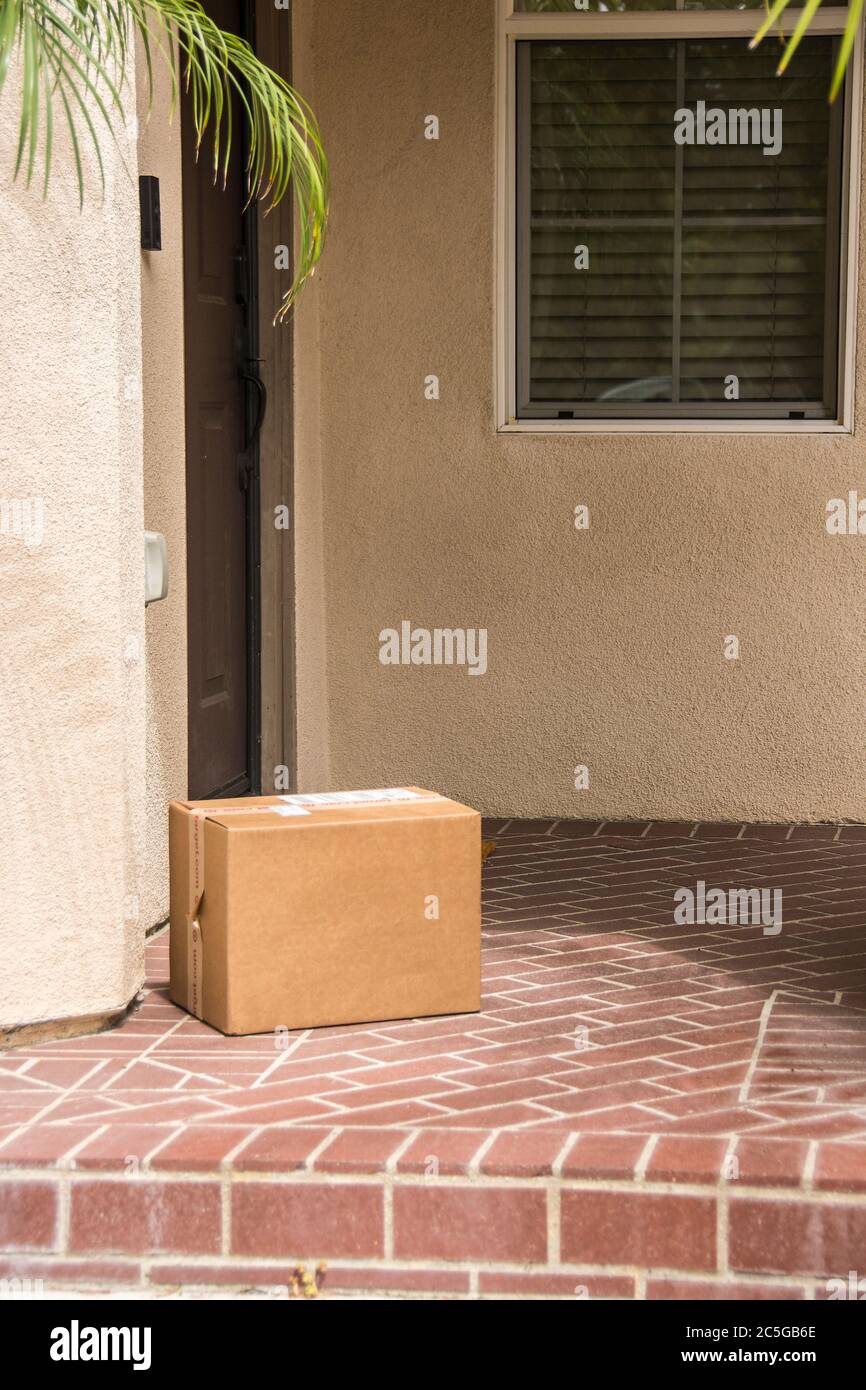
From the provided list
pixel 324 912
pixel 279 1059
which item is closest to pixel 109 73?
pixel 324 912

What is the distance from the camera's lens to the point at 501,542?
18.7 ft

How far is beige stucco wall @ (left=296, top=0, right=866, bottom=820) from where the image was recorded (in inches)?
220

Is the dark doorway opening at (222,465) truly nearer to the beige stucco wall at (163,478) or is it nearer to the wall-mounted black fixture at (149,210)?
the beige stucco wall at (163,478)

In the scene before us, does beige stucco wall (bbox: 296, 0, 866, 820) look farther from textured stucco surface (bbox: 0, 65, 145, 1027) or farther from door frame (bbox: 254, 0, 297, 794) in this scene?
textured stucco surface (bbox: 0, 65, 145, 1027)

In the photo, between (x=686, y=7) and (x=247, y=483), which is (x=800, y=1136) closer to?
(x=247, y=483)

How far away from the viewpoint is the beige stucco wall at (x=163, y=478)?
4051 mm

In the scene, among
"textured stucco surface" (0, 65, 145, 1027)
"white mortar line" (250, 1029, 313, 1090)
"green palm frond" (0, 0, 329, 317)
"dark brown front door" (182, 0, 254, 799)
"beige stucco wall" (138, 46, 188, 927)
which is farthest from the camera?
"dark brown front door" (182, 0, 254, 799)

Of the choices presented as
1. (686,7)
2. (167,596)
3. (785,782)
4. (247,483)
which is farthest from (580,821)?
(686,7)

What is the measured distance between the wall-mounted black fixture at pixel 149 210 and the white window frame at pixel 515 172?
187cm

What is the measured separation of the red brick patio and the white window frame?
2513mm

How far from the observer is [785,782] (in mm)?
5668

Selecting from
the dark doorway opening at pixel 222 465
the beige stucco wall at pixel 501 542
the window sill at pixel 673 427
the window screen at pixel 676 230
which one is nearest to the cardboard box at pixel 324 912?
the dark doorway opening at pixel 222 465

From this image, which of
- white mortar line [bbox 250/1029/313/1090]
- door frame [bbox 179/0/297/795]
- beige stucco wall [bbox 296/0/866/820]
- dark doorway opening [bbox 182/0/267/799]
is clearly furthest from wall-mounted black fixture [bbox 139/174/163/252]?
white mortar line [bbox 250/1029/313/1090]

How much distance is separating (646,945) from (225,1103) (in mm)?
1445
